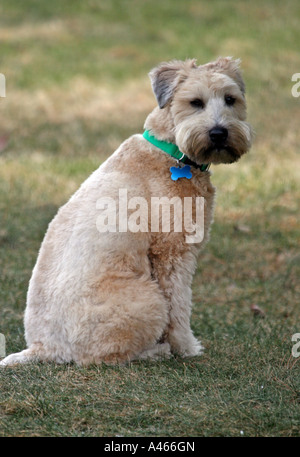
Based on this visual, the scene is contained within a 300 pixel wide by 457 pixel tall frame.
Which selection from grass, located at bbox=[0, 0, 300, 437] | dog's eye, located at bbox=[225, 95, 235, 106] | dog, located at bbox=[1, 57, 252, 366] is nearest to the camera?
grass, located at bbox=[0, 0, 300, 437]

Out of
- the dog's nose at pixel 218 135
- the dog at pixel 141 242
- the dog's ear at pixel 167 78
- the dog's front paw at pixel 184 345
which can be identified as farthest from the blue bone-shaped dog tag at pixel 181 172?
the dog's front paw at pixel 184 345

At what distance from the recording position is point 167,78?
4836mm

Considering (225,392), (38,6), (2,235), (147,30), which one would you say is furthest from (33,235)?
(38,6)

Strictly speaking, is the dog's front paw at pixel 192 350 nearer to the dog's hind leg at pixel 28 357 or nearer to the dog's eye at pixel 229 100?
the dog's hind leg at pixel 28 357

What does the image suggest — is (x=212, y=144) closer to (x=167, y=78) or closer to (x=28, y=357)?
(x=167, y=78)

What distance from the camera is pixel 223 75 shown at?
4754 millimetres

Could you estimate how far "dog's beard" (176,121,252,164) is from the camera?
4605mm

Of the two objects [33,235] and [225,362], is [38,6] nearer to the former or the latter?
[33,235]

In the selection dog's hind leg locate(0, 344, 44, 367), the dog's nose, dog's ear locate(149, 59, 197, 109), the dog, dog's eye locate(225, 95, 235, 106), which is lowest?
dog's hind leg locate(0, 344, 44, 367)

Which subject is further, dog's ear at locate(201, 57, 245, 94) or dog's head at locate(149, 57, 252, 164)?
dog's ear at locate(201, 57, 245, 94)

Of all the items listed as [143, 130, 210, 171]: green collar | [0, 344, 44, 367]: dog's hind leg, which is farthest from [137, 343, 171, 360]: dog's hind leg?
[143, 130, 210, 171]: green collar

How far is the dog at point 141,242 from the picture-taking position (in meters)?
4.54

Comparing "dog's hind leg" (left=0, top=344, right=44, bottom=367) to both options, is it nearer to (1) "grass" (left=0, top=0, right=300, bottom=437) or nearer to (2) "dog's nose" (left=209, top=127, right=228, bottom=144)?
(1) "grass" (left=0, top=0, right=300, bottom=437)

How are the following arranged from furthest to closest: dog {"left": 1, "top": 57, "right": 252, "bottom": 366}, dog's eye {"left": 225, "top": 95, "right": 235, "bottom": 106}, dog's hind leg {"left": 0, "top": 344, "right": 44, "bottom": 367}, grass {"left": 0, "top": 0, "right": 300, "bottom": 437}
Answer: dog's eye {"left": 225, "top": 95, "right": 235, "bottom": 106}, dog's hind leg {"left": 0, "top": 344, "right": 44, "bottom": 367}, dog {"left": 1, "top": 57, "right": 252, "bottom": 366}, grass {"left": 0, "top": 0, "right": 300, "bottom": 437}
